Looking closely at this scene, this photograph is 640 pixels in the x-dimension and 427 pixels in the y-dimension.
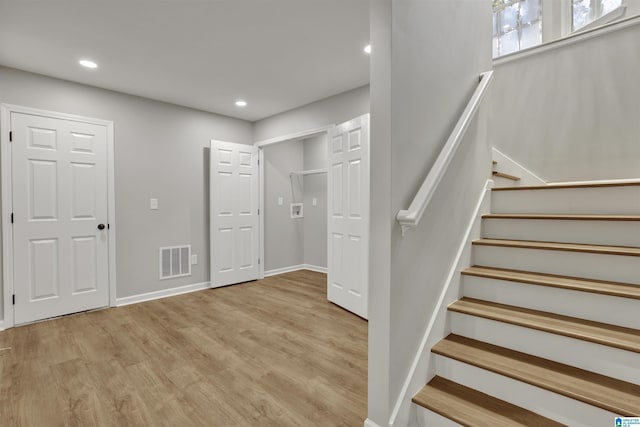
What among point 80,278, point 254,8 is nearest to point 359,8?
point 254,8

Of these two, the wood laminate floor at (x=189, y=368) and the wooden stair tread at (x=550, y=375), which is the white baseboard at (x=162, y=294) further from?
the wooden stair tread at (x=550, y=375)

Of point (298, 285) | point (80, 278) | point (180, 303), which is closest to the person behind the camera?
point (80, 278)

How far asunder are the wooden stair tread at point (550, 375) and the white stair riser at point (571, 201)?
109 centimetres

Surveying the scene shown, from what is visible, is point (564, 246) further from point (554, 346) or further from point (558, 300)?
point (554, 346)

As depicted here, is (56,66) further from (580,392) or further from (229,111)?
(580,392)

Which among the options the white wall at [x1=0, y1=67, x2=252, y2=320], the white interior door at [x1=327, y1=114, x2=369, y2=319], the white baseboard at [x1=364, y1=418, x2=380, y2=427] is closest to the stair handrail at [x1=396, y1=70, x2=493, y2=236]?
the white baseboard at [x1=364, y1=418, x2=380, y2=427]

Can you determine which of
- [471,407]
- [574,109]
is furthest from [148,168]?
[574,109]

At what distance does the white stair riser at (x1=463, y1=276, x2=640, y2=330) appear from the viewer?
4.82ft

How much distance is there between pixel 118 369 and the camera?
2238mm

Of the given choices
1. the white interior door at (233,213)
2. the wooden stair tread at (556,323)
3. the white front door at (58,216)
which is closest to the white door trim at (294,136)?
the white interior door at (233,213)

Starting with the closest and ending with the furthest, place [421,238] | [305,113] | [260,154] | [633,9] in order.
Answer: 1. [421,238]
2. [633,9]
3. [305,113]
4. [260,154]

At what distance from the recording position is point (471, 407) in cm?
144

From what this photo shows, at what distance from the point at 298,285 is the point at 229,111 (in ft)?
9.01

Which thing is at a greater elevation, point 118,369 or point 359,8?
point 359,8
